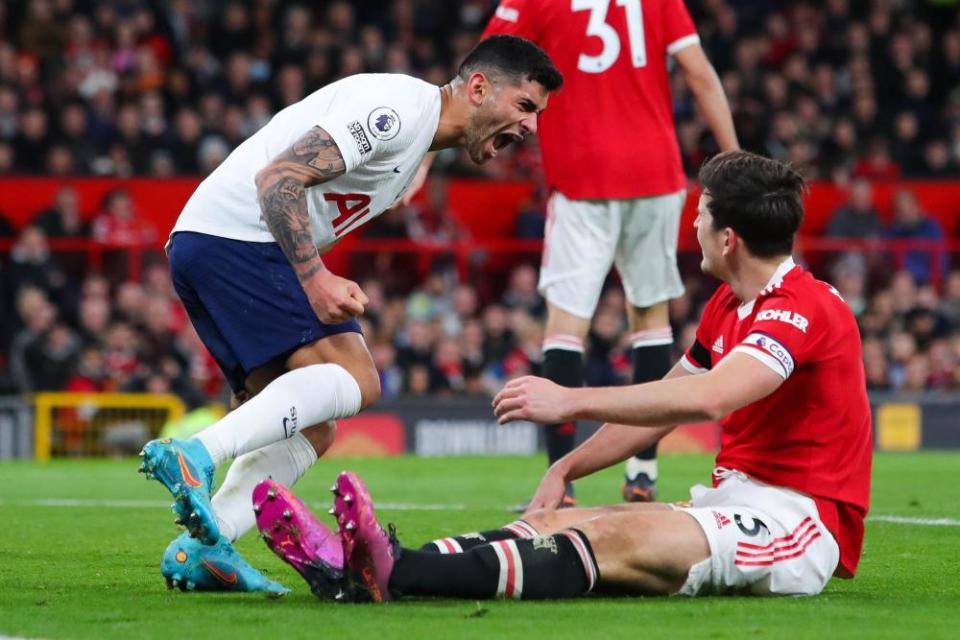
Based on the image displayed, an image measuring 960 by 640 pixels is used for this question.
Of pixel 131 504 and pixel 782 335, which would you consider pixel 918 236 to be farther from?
pixel 782 335

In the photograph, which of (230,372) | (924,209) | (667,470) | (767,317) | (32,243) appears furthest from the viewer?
(924,209)

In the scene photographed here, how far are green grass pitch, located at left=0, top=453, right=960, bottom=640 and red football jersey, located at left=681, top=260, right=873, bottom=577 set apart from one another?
0.97 feet

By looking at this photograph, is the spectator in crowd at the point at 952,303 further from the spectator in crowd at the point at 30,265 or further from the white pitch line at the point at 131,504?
the white pitch line at the point at 131,504

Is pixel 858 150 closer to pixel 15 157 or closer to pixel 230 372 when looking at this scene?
pixel 15 157

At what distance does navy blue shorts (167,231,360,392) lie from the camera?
5207 mm

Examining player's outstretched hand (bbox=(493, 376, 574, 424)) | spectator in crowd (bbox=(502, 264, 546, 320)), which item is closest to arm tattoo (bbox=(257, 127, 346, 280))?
player's outstretched hand (bbox=(493, 376, 574, 424))

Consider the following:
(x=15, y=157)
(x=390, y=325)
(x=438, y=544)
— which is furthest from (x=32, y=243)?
(x=438, y=544)

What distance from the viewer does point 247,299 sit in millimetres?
5230

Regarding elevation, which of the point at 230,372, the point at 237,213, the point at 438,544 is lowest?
the point at 438,544

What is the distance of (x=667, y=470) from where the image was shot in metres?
10.4

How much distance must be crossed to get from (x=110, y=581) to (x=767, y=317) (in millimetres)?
2183

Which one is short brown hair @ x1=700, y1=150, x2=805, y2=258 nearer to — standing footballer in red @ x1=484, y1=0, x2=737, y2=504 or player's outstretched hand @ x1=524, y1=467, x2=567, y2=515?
player's outstretched hand @ x1=524, y1=467, x2=567, y2=515

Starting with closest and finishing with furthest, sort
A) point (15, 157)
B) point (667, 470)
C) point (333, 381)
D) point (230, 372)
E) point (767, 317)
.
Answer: point (767, 317), point (333, 381), point (230, 372), point (667, 470), point (15, 157)

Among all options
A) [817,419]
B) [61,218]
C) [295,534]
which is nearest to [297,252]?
[295,534]
